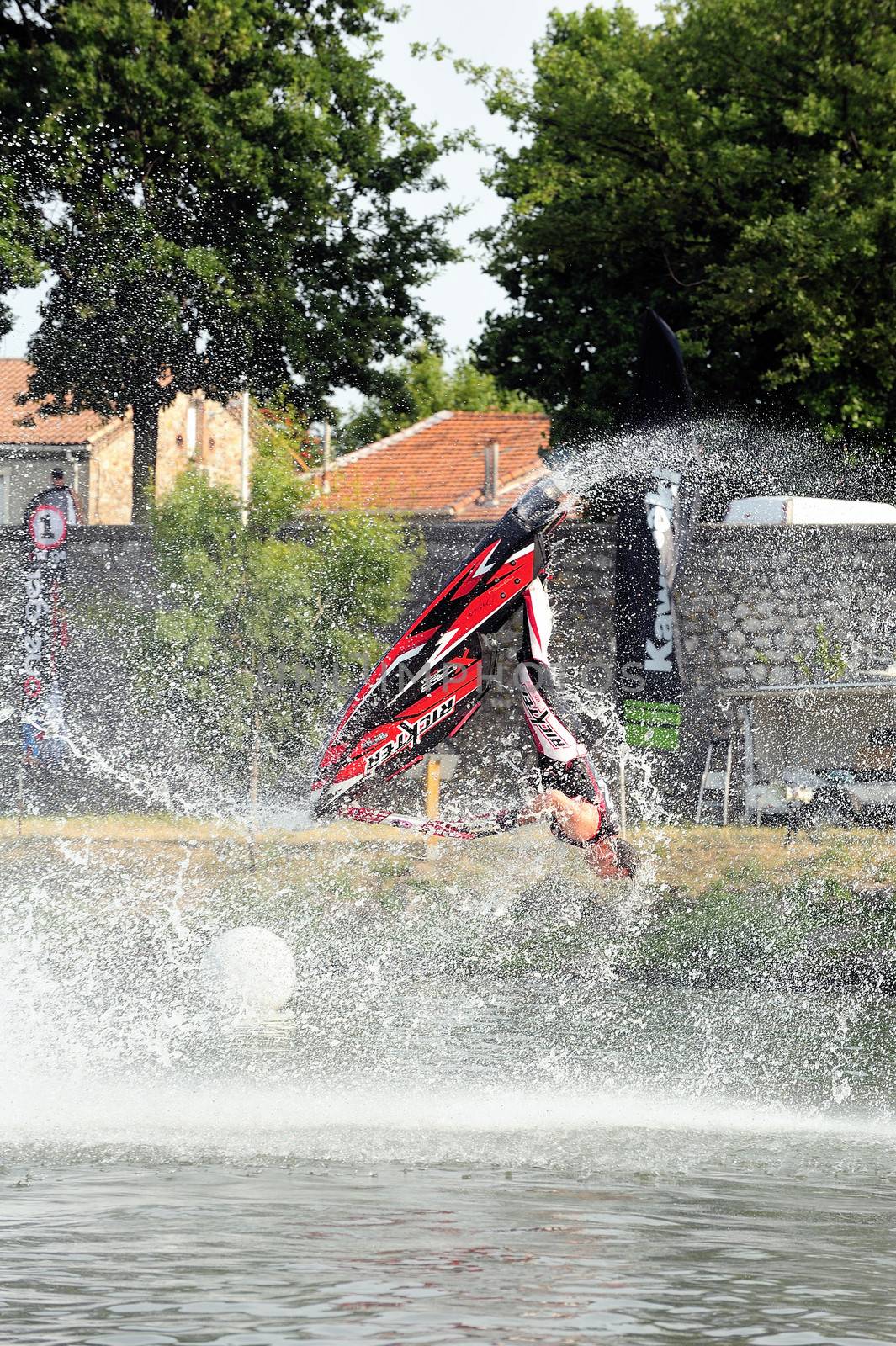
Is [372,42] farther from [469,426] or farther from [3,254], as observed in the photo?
[469,426]

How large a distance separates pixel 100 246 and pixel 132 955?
57.5 feet

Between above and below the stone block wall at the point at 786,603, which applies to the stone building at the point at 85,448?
above

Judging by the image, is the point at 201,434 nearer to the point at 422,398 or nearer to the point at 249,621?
the point at 422,398

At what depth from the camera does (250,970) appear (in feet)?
44.0

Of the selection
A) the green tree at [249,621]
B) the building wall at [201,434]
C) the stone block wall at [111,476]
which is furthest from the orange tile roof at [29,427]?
the green tree at [249,621]

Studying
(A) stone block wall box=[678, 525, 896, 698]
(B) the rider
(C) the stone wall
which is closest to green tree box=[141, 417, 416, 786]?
(C) the stone wall

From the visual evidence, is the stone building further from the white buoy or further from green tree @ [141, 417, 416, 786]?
the white buoy

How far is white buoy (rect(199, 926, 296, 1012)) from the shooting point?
1334 centimetres

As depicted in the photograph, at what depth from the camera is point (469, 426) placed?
58.8m

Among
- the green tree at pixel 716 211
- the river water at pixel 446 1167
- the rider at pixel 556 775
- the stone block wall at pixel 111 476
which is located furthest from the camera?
the stone block wall at pixel 111 476

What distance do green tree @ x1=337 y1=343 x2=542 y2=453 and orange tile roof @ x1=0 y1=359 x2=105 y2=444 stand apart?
7.27 meters

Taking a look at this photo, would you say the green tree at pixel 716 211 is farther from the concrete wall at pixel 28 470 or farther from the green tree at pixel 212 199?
the concrete wall at pixel 28 470

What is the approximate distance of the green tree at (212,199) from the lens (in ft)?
101

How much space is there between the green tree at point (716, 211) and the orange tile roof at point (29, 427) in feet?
65.9
